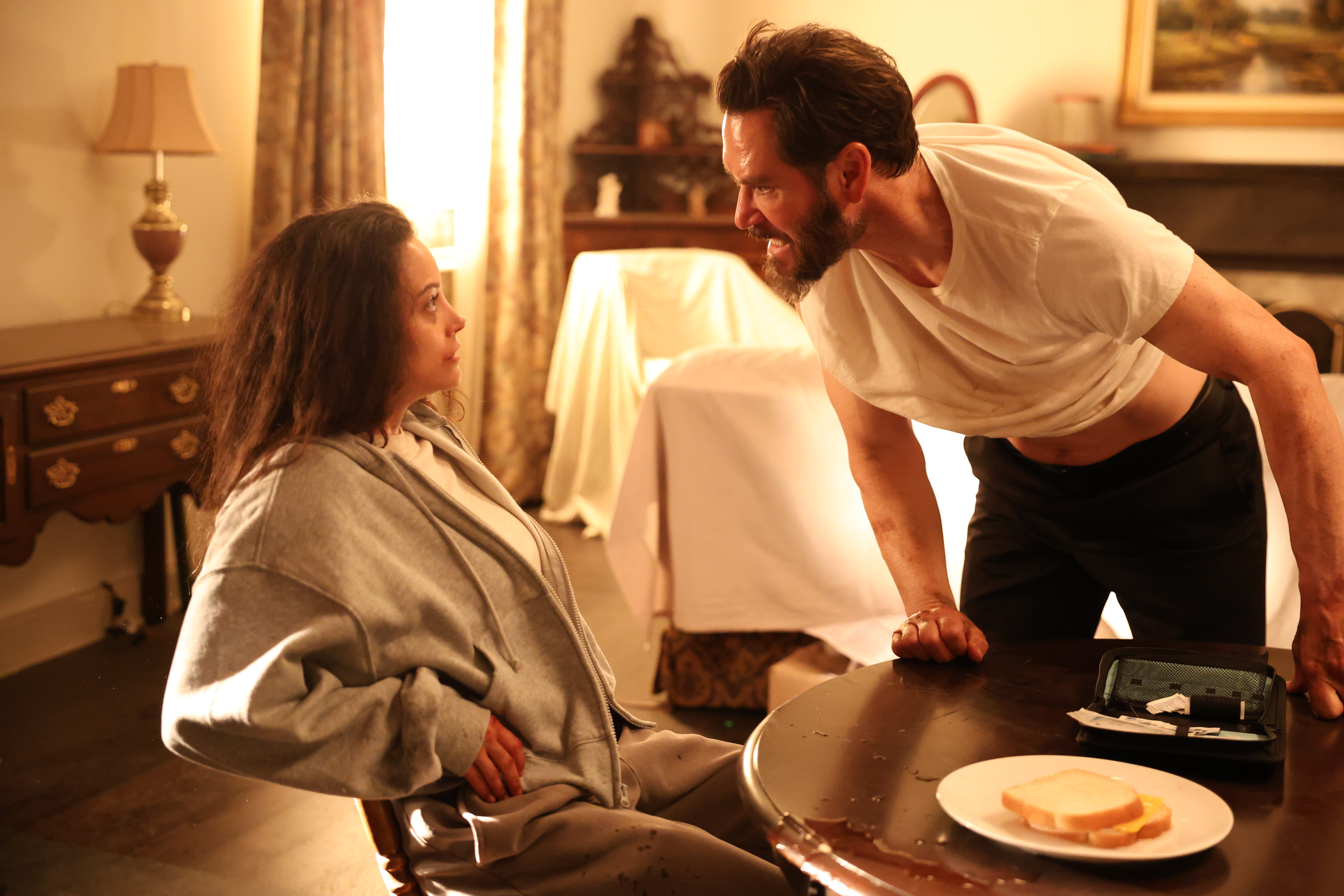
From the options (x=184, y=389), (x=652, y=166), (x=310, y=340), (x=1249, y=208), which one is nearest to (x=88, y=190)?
(x=184, y=389)

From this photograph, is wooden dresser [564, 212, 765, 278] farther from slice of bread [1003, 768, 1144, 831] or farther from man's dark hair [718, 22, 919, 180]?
slice of bread [1003, 768, 1144, 831]

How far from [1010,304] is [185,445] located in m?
2.24

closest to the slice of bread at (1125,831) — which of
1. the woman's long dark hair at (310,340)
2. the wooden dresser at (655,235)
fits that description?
the woman's long dark hair at (310,340)

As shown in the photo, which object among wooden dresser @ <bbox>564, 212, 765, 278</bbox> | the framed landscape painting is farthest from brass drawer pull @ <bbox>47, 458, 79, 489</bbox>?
the framed landscape painting

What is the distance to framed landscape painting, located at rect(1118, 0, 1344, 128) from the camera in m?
5.41

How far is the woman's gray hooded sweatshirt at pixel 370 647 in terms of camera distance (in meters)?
1.03

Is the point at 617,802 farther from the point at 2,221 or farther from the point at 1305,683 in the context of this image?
the point at 2,221

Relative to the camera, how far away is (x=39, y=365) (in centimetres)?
256

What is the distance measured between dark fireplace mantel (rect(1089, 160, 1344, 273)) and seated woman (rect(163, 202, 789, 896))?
4.79 metres

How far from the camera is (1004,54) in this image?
578 cm

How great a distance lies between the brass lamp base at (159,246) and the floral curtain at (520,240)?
160 cm

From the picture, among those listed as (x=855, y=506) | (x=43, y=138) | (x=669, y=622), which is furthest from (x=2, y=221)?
(x=855, y=506)

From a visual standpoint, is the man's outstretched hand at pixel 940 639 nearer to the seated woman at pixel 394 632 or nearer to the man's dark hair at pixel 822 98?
the seated woman at pixel 394 632

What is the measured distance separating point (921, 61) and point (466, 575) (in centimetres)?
532
